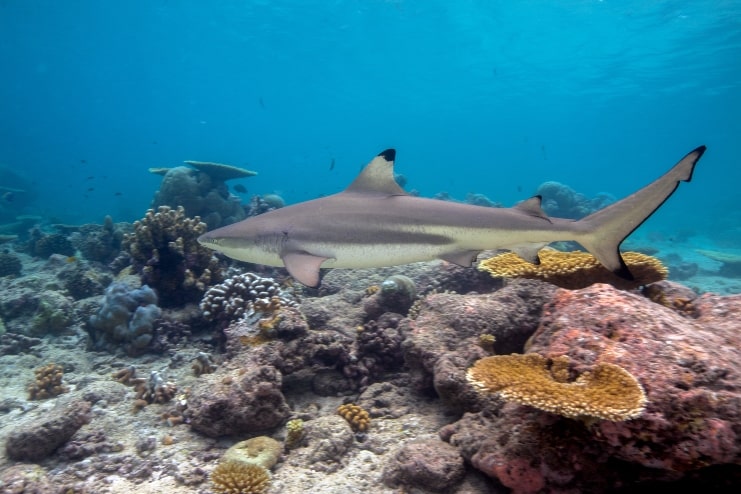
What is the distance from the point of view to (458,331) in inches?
212

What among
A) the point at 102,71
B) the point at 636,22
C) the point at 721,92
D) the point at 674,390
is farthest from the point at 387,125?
the point at 674,390

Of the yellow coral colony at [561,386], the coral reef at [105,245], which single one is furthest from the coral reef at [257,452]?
the coral reef at [105,245]

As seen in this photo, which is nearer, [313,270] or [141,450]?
[141,450]

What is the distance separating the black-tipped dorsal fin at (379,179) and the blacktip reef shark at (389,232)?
1 cm

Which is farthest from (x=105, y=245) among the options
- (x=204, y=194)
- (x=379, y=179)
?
(x=379, y=179)

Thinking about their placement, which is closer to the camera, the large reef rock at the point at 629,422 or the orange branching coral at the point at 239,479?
the large reef rock at the point at 629,422

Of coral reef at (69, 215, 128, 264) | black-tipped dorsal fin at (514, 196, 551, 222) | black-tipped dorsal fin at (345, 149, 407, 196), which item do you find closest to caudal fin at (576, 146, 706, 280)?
black-tipped dorsal fin at (514, 196, 551, 222)

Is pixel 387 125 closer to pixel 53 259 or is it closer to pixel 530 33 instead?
pixel 530 33

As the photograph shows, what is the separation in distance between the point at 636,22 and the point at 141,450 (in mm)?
61444

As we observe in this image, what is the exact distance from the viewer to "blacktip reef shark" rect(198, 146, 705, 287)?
467cm

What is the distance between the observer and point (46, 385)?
→ 6.25m

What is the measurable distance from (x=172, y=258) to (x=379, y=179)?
5.57m

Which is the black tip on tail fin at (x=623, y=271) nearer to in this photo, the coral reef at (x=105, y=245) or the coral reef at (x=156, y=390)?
the coral reef at (x=156, y=390)

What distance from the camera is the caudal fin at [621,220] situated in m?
3.80
